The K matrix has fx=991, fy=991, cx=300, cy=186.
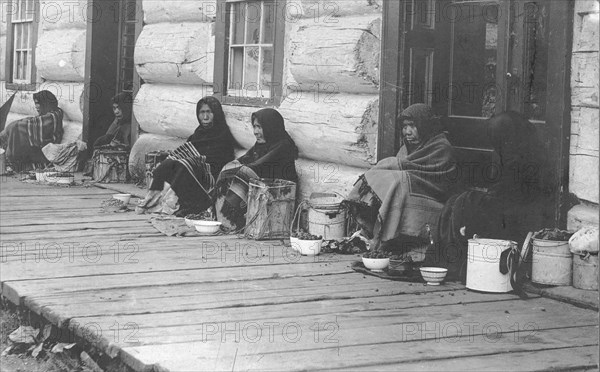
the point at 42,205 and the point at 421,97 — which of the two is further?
the point at 42,205

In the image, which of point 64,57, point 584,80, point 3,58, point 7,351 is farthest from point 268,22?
point 3,58

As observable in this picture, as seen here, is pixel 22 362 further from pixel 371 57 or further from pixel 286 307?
pixel 371 57

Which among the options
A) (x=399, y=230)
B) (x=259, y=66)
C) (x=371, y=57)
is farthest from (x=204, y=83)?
(x=399, y=230)

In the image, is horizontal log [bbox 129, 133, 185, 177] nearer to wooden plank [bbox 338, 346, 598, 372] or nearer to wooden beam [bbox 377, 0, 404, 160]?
wooden beam [bbox 377, 0, 404, 160]

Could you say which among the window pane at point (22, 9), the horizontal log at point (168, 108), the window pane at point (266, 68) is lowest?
the horizontal log at point (168, 108)

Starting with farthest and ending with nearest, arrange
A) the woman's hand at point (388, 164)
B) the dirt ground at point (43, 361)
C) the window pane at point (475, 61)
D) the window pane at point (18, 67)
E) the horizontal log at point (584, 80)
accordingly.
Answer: the window pane at point (18, 67) → the window pane at point (475, 61) → the woman's hand at point (388, 164) → the horizontal log at point (584, 80) → the dirt ground at point (43, 361)

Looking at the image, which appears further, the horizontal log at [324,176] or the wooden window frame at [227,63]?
the wooden window frame at [227,63]

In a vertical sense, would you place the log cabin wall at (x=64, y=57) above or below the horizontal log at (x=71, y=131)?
above

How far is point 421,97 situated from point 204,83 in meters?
3.05

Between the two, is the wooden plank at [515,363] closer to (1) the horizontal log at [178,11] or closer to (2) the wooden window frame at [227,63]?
(2) the wooden window frame at [227,63]

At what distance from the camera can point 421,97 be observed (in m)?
7.75

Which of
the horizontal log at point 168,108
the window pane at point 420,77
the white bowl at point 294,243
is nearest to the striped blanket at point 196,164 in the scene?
the horizontal log at point 168,108

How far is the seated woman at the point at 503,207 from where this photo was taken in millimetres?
6535

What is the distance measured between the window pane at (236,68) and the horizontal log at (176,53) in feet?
1.02
